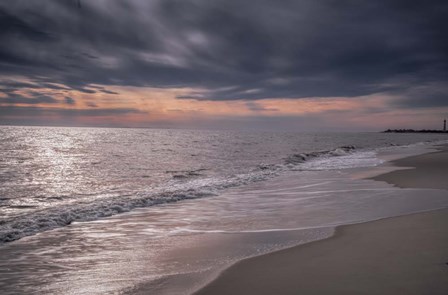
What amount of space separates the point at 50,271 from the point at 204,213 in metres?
4.62

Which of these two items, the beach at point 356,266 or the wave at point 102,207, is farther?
the wave at point 102,207

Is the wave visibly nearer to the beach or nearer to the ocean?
the ocean

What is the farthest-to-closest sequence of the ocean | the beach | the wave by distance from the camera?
the wave
the ocean
the beach

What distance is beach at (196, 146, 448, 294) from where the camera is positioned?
3.80m

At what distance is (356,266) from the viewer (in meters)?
4.43

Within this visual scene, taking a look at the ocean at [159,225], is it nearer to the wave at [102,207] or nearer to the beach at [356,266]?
the wave at [102,207]

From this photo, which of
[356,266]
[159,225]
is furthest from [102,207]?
[356,266]

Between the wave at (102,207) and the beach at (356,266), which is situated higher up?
the beach at (356,266)

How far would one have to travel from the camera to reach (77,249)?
6.10 m

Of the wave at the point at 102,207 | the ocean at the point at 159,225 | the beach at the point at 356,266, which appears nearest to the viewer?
the beach at the point at 356,266

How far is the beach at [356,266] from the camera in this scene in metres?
3.80

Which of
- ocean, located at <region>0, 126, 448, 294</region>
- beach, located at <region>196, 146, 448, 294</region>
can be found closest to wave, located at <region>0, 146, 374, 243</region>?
ocean, located at <region>0, 126, 448, 294</region>

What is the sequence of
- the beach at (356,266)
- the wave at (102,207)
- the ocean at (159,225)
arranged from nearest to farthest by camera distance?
the beach at (356,266) → the ocean at (159,225) → the wave at (102,207)

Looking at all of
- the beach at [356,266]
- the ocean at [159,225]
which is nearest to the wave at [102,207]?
the ocean at [159,225]
